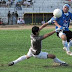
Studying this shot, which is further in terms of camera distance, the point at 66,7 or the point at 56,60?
the point at 66,7

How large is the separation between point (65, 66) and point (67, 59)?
→ 3.95ft

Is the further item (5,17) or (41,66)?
(5,17)

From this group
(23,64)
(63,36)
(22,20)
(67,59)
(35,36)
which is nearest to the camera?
(35,36)

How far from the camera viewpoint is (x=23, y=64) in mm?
8852

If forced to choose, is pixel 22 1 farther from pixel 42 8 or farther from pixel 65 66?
pixel 65 66

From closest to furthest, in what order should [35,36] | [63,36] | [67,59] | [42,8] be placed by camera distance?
[35,36] → [67,59] → [63,36] → [42,8]

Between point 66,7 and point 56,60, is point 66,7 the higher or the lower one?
the higher one

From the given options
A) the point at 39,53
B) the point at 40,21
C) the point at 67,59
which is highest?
the point at 39,53

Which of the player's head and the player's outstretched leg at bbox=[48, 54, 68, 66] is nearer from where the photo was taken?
the player's outstretched leg at bbox=[48, 54, 68, 66]

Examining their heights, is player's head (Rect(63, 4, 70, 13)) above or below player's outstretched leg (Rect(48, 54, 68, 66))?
above

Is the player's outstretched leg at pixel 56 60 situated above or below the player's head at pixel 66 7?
below

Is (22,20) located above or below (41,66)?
below

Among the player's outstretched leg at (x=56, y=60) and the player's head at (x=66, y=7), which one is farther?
the player's head at (x=66, y=7)

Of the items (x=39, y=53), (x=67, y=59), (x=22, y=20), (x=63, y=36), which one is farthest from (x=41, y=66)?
(x=22, y=20)
